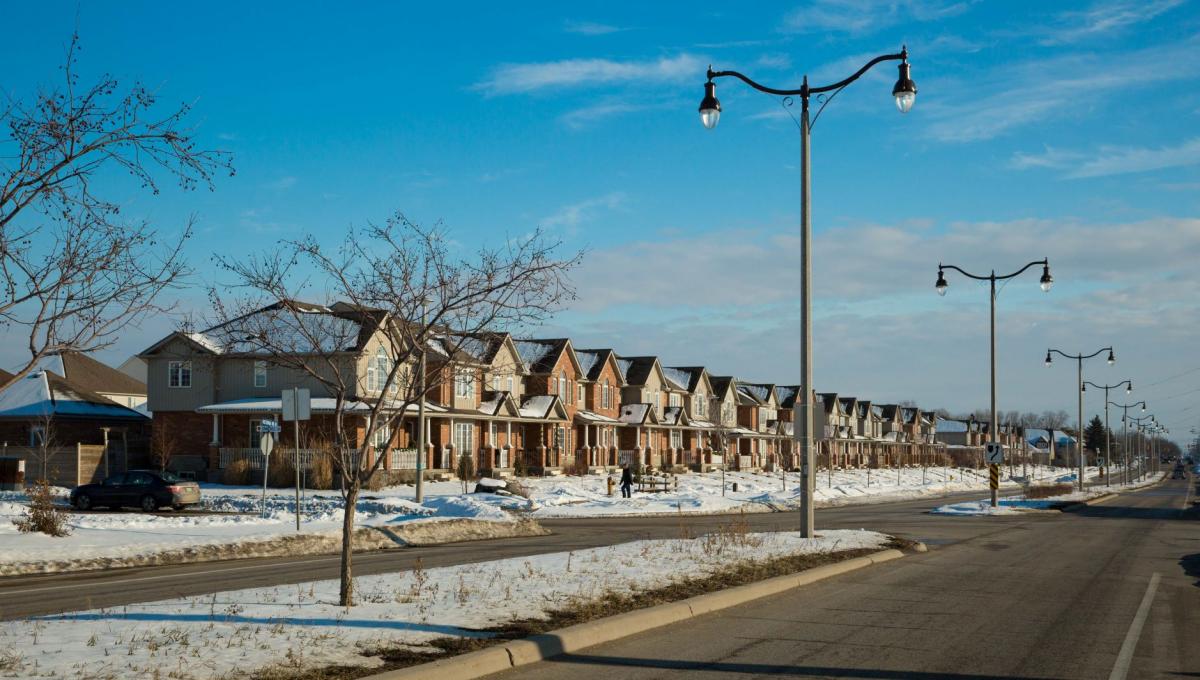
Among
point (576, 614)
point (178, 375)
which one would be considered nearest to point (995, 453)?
point (576, 614)

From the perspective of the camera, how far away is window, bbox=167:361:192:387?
49.1 metres

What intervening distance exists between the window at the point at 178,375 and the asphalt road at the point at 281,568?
25485 mm

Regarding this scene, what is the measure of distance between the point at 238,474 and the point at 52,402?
1300 centimetres

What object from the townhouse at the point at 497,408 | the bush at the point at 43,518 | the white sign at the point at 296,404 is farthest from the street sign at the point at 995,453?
the bush at the point at 43,518

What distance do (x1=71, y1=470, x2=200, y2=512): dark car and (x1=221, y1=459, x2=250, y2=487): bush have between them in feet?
33.0

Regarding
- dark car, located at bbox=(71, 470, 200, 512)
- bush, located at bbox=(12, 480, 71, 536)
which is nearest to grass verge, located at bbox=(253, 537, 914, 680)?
bush, located at bbox=(12, 480, 71, 536)

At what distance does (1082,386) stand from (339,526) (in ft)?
156

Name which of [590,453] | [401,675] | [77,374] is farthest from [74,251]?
[77,374]

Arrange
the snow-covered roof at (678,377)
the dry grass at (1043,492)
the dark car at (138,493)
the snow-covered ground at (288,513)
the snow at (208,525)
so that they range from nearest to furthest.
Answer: the snow at (208,525) → the snow-covered ground at (288,513) → the dark car at (138,493) → the dry grass at (1043,492) → the snow-covered roof at (678,377)

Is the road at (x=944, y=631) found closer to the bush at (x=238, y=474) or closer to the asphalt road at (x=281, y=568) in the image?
the asphalt road at (x=281, y=568)

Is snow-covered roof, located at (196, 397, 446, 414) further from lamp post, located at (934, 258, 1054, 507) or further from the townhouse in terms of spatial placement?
lamp post, located at (934, 258, 1054, 507)

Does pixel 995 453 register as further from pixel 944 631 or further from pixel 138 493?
pixel 138 493

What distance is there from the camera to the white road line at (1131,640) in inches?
356

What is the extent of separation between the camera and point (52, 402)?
5147 cm
